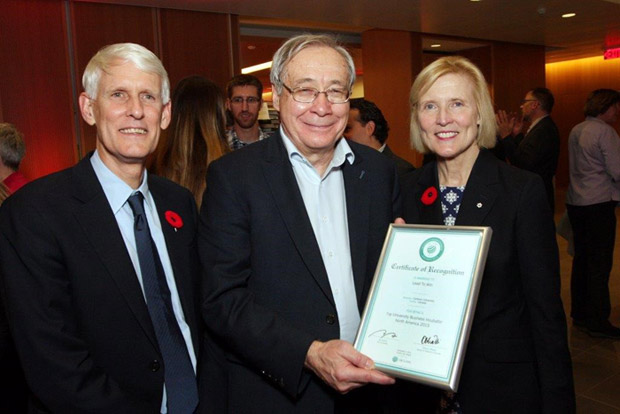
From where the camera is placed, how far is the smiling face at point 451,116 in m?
1.95

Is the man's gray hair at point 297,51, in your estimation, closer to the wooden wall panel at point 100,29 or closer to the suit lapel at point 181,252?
the suit lapel at point 181,252

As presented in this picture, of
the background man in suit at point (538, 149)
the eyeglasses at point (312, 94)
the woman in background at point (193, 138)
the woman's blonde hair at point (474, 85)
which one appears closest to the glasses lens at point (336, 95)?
the eyeglasses at point (312, 94)

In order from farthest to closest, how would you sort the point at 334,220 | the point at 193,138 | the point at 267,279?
the point at 193,138, the point at 334,220, the point at 267,279

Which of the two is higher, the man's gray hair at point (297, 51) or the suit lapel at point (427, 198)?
the man's gray hair at point (297, 51)

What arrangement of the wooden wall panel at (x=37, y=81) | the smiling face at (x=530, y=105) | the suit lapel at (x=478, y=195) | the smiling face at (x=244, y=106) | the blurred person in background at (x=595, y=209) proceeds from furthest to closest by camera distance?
the wooden wall panel at (x=37, y=81), the smiling face at (x=530, y=105), the blurred person in background at (x=595, y=209), the smiling face at (x=244, y=106), the suit lapel at (x=478, y=195)

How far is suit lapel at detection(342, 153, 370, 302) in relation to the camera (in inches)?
66.2

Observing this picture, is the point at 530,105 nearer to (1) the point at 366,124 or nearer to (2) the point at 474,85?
(1) the point at 366,124

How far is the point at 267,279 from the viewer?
1617 mm

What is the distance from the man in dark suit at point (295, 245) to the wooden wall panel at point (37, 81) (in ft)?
17.6

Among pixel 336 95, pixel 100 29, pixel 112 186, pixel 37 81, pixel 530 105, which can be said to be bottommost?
pixel 112 186

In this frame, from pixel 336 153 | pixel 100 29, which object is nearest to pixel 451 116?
pixel 336 153

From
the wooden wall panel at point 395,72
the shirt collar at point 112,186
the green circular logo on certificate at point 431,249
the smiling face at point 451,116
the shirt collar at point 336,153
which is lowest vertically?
the green circular logo on certificate at point 431,249

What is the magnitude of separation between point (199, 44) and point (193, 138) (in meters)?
5.02
